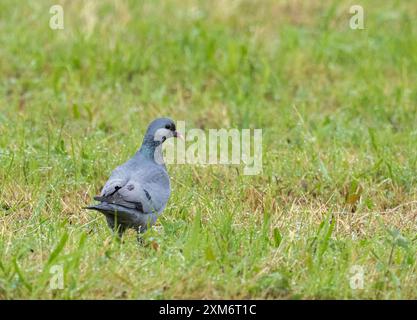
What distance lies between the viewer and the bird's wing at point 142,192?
5.09m

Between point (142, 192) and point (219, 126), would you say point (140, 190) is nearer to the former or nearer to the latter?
point (142, 192)

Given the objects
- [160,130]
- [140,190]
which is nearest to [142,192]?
[140,190]

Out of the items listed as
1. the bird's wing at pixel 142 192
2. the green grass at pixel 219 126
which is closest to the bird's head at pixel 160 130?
the bird's wing at pixel 142 192

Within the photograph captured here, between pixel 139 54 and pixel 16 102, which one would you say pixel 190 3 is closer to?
pixel 139 54

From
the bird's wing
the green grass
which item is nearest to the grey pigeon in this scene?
the bird's wing

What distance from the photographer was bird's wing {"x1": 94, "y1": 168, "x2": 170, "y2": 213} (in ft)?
16.7

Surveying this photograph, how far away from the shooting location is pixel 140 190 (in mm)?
Result: 5211

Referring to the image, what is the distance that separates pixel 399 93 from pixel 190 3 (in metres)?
2.56

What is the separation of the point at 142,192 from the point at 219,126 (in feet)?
8.13

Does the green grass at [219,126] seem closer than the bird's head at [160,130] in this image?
Yes

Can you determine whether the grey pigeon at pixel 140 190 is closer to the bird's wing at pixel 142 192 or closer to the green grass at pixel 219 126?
the bird's wing at pixel 142 192

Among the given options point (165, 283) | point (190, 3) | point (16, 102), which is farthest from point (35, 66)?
point (165, 283)

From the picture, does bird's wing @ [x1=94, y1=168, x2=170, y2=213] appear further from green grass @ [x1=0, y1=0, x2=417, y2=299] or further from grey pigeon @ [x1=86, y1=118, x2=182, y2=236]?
green grass @ [x1=0, y1=0, x2=417, y2=299]

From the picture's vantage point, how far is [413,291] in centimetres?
469
